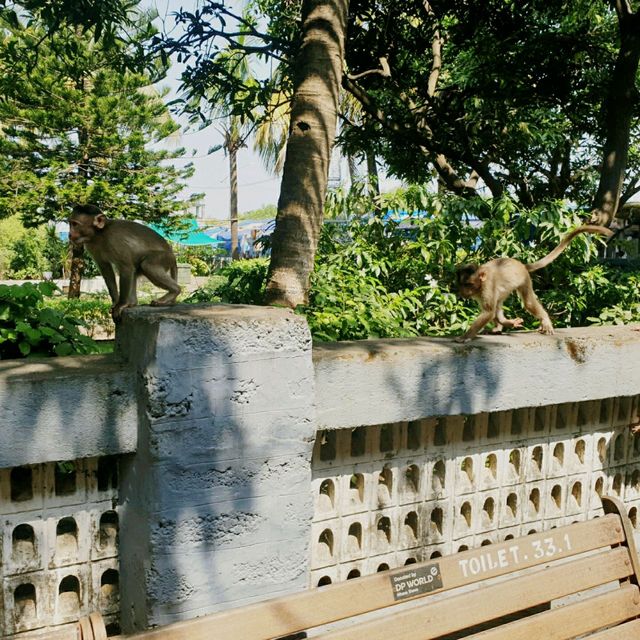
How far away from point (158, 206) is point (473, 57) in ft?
57.5

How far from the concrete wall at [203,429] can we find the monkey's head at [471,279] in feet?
5.65

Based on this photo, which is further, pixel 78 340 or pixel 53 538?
pixel 78 340

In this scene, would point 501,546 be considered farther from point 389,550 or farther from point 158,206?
point 158,206

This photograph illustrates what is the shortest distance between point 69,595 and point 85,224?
193 centimetres

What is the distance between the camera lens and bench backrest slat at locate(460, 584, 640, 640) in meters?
2.76

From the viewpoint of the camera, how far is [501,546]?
9.26ft

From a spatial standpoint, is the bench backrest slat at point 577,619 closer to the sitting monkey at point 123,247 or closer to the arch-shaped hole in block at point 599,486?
the arch-shaped hole in block at point 599,486

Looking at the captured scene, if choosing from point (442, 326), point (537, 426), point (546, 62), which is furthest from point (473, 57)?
point (537, 426)

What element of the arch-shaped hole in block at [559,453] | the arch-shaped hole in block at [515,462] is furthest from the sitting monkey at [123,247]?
the arch-shaped hole in block at [559,453]

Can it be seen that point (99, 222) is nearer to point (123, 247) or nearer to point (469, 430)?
point (123, 247)

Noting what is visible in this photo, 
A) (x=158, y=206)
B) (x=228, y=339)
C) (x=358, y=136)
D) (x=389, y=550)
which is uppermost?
(x=158, y=206)

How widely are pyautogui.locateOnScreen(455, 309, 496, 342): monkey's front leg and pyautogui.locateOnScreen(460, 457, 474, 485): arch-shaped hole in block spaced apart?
58 cm

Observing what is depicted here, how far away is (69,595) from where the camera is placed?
2.88 metres

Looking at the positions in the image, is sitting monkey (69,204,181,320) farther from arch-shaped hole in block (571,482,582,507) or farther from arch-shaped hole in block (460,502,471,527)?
arch-shaped hole in block (571,482,582,507)
